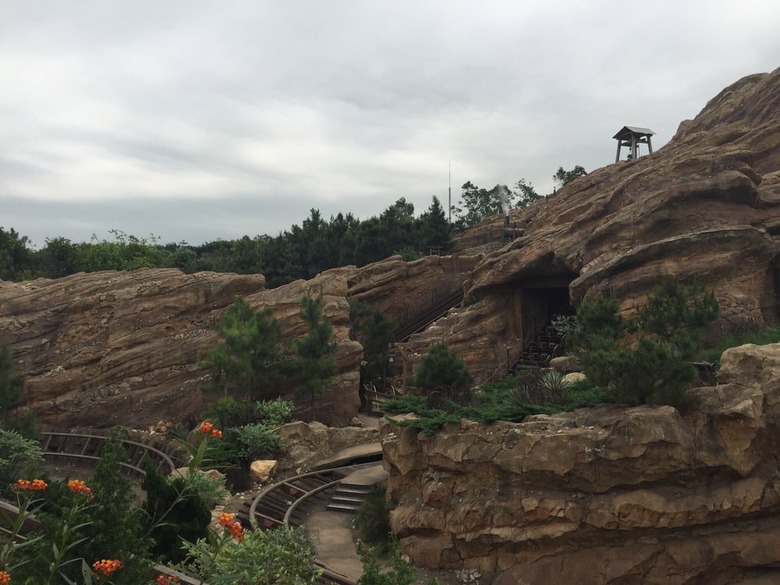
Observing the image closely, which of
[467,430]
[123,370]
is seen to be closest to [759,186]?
[467,430]

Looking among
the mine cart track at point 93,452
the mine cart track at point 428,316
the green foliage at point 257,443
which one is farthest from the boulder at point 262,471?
the mine cart track at point 428,316

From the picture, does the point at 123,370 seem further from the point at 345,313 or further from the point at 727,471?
the point at 727,471

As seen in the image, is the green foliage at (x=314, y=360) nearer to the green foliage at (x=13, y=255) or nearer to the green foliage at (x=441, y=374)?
the green foliage at (x=441, y=374)

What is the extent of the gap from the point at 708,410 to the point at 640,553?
2601mm

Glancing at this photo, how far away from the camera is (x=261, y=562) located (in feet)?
19.0

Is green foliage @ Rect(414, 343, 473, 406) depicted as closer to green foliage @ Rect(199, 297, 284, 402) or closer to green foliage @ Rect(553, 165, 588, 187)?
green foliage @ Rect(199, 297, 284, 402)

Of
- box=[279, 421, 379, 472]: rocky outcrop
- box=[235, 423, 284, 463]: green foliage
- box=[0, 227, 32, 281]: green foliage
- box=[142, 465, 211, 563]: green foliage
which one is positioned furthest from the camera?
box=[0, 227, 32, 281]: green foliage

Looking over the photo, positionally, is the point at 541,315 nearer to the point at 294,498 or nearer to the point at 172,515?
the point at 294,498

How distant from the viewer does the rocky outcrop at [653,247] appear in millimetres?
16938

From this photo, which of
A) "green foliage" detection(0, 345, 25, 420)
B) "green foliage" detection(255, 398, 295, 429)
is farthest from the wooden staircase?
"green foliage" detection(0, 345, 25, 420)

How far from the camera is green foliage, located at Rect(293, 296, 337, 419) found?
20031 mm

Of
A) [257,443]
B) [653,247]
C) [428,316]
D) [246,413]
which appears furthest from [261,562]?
[428,316]

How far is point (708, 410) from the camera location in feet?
31.0

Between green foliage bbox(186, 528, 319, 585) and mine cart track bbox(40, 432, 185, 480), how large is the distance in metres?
12.1
